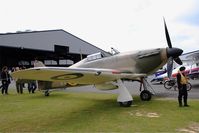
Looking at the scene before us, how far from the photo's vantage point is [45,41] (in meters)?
46.2

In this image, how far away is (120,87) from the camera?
40.1ft

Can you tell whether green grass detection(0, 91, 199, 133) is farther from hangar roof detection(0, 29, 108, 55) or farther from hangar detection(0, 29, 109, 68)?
hangar roof detection(0, 29, 108, 55)

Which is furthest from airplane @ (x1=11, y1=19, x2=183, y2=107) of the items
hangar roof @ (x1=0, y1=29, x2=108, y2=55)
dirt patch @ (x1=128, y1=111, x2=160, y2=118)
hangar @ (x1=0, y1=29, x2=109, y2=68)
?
hangar roof @ (x1=0, y1=29, x2=108, y2=55)

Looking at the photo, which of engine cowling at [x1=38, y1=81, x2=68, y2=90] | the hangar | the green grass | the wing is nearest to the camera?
the green grass

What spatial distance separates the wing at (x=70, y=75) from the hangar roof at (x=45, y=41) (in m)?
29.0

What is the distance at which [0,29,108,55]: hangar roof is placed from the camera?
138 ft

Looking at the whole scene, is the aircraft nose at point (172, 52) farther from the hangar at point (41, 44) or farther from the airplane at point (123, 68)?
the hangar at point (41, 44)

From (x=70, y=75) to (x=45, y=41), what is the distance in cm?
3662

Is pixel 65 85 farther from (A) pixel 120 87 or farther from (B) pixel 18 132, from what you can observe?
(B) pixel 18 132

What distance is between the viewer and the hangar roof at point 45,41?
41938 millimetres

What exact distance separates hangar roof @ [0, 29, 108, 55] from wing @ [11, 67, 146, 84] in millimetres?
29026

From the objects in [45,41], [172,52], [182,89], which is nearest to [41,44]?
[45,41]

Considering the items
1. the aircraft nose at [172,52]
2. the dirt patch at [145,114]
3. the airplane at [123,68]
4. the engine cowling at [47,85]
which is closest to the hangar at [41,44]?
the engine cowling at [47,85]

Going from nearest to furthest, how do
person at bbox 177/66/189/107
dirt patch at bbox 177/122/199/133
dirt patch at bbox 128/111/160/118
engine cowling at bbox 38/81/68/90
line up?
dirt patch at bbox 177/122/199/133 < dirt patch at bbox 128/111/160/118 < person at bbox 177/66/189/107 < engine cowling at bbox 38/81/68/90
